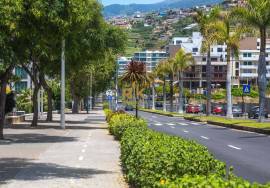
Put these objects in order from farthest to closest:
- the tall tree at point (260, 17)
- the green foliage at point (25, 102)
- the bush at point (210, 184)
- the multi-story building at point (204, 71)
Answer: the multi-story building at point (204, 71) → the green foliage at point (25, 102) → the tall tree at point (260, 17) → the bush at point (210, 184)

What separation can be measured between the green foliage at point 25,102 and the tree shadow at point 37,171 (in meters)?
60.3

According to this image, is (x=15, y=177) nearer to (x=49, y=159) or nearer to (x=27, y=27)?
(x=27, y=27)

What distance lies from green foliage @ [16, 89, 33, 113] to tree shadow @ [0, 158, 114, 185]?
6030 cm

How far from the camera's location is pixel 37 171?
16641 mm

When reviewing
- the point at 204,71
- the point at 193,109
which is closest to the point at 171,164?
the point at 193,109

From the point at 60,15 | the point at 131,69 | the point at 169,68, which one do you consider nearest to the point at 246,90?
the point at 131,69

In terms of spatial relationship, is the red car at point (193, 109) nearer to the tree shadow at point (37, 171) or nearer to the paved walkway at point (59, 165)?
the paved walkway at point (59, 165)

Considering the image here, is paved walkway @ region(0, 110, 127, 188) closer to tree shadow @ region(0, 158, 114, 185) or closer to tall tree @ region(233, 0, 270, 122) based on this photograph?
tree shadow @ region(0, 158, 114, 185)

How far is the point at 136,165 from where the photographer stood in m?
11.8

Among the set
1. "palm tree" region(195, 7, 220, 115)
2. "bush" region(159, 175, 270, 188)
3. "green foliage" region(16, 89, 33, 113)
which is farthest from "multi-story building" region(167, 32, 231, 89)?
"bush" region(159, 175, 270, 188)

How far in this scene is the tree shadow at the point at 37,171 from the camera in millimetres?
15319

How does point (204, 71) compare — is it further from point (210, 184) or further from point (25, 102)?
point (210, 184)

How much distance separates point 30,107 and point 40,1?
6681 cm

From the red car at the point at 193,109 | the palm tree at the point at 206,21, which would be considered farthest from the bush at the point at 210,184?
the red car at the point at 193,109
